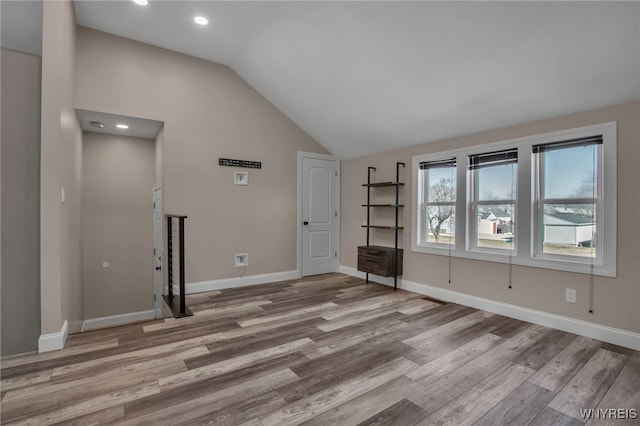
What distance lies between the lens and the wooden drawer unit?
14.6ft

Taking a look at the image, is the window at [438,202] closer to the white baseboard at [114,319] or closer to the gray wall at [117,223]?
the gray wall at [117,223]

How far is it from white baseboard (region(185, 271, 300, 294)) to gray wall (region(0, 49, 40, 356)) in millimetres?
1808

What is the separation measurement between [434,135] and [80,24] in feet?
15.1

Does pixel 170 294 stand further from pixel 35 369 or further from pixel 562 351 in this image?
pixel 562 351

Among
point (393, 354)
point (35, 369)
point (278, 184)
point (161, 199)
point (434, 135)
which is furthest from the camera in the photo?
point (278, 184)

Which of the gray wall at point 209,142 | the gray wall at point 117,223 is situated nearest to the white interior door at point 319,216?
the gray wall at point 209,142

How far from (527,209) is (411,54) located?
2099 mm

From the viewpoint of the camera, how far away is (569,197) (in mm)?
3018

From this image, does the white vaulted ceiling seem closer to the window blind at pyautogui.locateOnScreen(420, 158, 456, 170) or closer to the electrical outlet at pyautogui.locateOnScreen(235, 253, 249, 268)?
the window blind at pyautogui.locateOnScreen(420, 158, 456, 170)

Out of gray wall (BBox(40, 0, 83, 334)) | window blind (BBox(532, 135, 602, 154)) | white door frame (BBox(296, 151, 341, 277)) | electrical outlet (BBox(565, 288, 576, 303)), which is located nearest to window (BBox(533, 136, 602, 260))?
window blind (BBox(532, 135, 602, 154))

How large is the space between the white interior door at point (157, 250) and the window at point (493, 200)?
4.43m

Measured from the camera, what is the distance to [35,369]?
86.7 inches

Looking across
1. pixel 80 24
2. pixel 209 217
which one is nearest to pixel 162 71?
pixel 80 24

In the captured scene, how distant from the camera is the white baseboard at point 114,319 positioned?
4.76 m
